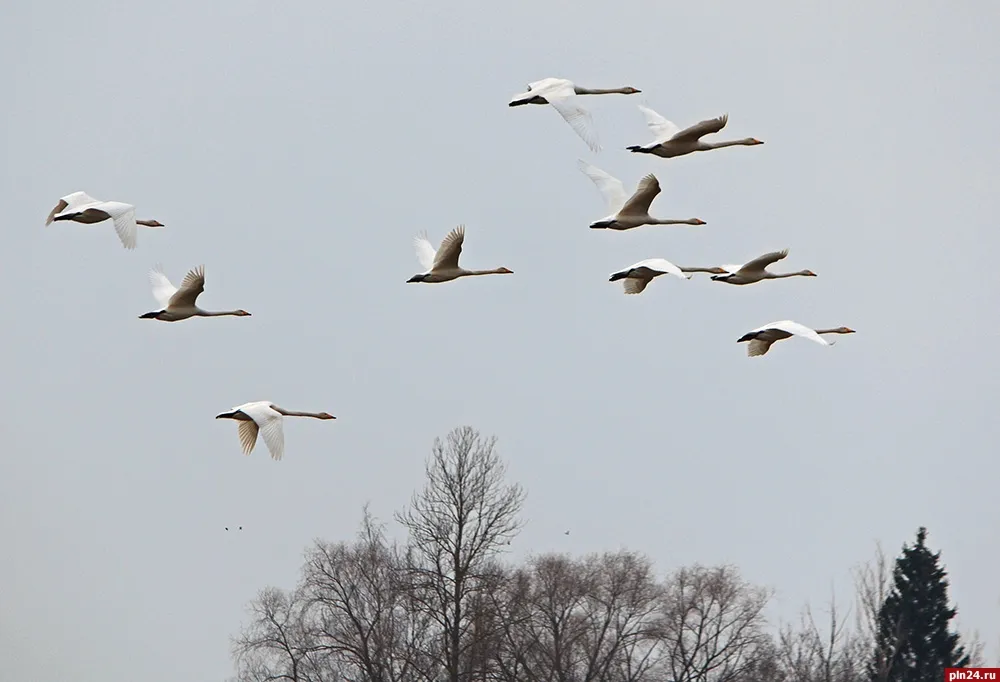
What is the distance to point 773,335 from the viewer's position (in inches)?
1132

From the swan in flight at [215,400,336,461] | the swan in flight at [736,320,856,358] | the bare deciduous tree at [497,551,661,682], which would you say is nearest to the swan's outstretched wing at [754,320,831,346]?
the swan in flight at [736,320,856,358]

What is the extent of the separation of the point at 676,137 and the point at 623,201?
1.65m

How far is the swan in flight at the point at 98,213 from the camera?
98.8 feet

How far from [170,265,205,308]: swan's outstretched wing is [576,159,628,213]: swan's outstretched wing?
6035 mm

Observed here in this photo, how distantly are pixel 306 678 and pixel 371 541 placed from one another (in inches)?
213

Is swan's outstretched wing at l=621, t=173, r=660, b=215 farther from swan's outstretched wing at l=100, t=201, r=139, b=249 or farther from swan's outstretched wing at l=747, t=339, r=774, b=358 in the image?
swan's outstretched wing at l=100, t=201, r=139, b=249

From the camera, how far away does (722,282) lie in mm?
30062

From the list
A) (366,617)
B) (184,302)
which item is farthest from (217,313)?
(366,617)

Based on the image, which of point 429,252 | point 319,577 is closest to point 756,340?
point 429,252

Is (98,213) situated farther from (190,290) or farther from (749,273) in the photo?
(749,273)

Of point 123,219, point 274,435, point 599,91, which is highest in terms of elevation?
point 599,91

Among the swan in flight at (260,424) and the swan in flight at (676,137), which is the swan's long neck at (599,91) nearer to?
the swan in flight at (676,137)

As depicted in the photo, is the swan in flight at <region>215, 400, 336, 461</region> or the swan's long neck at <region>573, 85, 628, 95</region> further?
the swan's long neck at <region>573, 85, 628, 95</region>

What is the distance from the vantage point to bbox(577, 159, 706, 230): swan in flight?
29.6 metres
